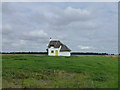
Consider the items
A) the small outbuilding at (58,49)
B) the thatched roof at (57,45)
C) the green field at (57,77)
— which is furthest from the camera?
the thatched roof at (57,45)

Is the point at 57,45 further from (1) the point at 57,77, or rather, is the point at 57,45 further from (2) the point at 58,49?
(1) the point at 57,77

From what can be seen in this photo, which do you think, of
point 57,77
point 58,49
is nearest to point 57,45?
point 58,49

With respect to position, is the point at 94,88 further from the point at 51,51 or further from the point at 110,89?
the point at 51,51

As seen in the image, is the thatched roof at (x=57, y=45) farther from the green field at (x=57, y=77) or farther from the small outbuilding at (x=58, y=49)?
the green field at (x=57, y=77)

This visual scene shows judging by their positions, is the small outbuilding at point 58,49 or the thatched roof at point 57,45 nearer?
the small outbuilding at point 58,49

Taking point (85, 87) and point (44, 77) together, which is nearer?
point (85, 87)

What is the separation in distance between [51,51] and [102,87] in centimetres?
4709

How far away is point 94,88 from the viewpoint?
13.2 metres

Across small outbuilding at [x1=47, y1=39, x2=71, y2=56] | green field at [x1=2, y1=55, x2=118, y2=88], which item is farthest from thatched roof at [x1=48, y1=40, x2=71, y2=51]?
green field at [x1=2, y1=55, x2=118, y2=88]

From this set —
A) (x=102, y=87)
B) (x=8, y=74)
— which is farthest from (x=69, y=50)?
(x=102, y=87)

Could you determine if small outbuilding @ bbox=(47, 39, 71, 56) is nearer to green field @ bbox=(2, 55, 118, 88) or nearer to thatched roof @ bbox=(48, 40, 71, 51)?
thatched roof @ bbox=(48, 40, 71, 51)

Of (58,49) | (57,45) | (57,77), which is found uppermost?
(57,45)

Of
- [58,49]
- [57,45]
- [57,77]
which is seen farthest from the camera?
[57,45]

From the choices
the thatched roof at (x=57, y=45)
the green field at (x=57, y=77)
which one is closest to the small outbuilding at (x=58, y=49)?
the thatched roof at (x=57, y=45)
